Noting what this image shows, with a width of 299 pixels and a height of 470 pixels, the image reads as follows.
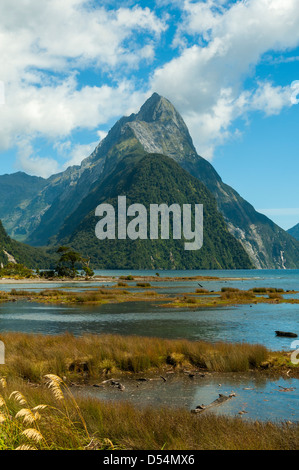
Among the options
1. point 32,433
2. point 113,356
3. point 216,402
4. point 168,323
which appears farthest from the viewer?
point 168,323

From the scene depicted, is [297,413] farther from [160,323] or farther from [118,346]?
[160,323]

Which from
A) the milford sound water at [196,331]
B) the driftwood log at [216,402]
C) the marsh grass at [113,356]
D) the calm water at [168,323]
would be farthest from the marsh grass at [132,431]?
the calm water at [168,323]

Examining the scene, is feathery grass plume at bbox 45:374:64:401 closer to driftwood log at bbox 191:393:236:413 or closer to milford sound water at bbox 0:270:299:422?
driftwood log at bbox 191:393:236:413

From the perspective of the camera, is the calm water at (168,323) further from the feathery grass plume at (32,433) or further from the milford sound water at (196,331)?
the feathery grass plume at (32,433)

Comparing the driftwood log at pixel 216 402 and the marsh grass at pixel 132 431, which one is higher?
the marsh grass at pixel 132 431

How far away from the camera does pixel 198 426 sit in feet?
31.3

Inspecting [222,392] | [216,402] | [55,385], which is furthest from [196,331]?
[55,385]

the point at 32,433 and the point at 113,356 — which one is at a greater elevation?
the point at 32,433

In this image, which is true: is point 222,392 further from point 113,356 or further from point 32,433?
point 32,433

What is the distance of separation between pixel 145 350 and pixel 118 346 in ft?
5.04

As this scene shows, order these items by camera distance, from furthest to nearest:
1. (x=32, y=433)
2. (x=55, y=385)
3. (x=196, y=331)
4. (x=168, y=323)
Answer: (x=168, y=323) < (x=196, y=331) < (x=55, y=385) < (x=32, y=433)

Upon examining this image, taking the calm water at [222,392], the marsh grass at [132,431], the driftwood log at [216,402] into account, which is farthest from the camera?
the calm water at [222,392]

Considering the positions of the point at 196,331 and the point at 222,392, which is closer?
the point at 222,392
